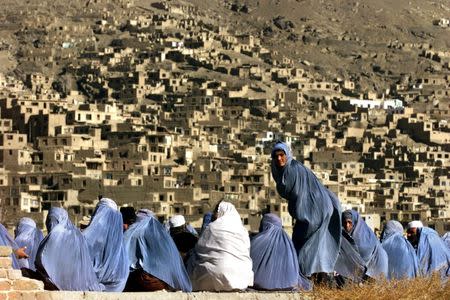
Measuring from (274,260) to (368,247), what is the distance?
1.23m

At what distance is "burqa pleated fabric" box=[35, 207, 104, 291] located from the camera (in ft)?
36.7

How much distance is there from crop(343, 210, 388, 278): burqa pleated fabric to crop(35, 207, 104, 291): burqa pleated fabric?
8.63ft

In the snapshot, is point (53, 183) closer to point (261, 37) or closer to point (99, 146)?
point (99, 146)

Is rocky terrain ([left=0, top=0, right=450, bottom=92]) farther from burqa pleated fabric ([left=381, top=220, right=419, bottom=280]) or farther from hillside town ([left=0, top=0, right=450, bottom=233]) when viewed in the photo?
burqa pleated fabric ([left=381, top=220, right=419, bottom=280])

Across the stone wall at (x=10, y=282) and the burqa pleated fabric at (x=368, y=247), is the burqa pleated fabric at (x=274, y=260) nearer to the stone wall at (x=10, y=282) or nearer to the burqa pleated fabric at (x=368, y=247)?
the burqa pleated fabric at (x=368, y=247)

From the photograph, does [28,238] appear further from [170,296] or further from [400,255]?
[400,255]

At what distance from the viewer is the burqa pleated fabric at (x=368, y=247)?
13367mm

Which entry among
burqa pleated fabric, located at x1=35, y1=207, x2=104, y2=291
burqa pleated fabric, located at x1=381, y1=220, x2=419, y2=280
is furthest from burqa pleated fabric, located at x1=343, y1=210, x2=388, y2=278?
burqa pleated fabric, located at x1=35, y1=207, x2=104, y2=291

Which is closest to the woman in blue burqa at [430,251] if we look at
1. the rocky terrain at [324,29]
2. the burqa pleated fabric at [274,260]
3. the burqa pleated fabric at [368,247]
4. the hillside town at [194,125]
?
the burqa pleated fabric at [368,247]

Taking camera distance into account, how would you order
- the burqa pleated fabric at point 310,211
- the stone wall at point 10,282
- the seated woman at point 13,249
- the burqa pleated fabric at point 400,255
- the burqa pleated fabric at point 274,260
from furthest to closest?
the burqa pleated fabric at point 400,255 → the burqa pleated fabric at point 310,211 → the burqa pleated fabric at point 274,260 → the seated woman at point 13,249 → the stone wall at point 10,282

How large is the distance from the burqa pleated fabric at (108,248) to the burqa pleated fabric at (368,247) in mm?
2132

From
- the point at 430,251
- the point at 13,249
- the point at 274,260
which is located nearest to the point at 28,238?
the point at 13,249

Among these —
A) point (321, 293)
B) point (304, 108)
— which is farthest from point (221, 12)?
point (321, 293)

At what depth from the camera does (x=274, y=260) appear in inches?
492
